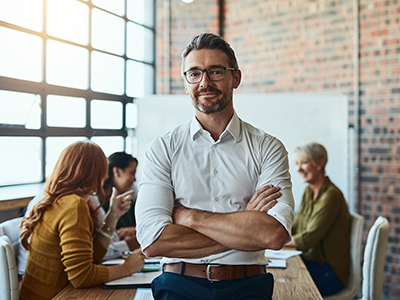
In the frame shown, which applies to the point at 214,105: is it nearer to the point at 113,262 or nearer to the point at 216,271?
the point at 216,271

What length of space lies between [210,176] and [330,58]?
328 cm

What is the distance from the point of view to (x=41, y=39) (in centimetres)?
379

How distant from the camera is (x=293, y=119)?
4105mm

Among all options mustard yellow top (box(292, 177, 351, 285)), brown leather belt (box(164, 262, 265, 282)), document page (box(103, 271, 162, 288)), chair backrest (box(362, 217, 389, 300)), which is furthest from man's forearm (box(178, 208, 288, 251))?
mustard yellow top (box(292, 177, 351, 285))

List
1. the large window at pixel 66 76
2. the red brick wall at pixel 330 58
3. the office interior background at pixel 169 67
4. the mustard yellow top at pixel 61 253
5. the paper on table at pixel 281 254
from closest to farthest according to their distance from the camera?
1. the mustard yellow top at pixel 61 253
2. the paper on table at pixel 281 254
3. the large window at pixel 66 76
4. the office interior background at pixel 169 67
5. the red brick wall at pixel 330 58

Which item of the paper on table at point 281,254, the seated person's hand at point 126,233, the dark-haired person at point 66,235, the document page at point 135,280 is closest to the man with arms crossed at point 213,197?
the document page at point 135,280

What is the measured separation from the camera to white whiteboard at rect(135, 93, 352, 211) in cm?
396

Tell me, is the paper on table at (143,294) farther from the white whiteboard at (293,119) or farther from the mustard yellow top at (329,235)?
the white whiteboard at (293,119)

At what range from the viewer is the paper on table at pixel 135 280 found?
75.7 inches

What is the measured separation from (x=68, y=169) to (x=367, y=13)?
357 centimetres

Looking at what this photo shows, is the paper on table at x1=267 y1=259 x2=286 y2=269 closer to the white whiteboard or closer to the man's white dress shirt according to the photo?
the man's white dress shirt

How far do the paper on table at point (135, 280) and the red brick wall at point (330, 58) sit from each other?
9.88ft

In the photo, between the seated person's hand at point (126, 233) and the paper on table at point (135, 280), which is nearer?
the paper on table at point (135, 280)

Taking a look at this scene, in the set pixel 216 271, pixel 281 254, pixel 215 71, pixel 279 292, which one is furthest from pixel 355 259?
A: pixel 215 71
